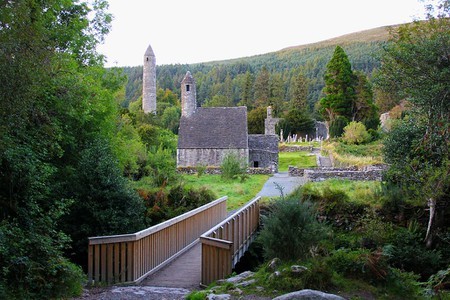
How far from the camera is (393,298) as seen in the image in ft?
23.8

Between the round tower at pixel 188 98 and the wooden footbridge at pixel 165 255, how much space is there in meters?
30.7

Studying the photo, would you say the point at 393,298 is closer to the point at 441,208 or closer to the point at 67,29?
the point at 441,208

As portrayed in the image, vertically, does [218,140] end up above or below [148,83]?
below

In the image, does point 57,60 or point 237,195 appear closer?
point 57,60

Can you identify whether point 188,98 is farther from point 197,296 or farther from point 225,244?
point 197,296

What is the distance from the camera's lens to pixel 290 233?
878 cm

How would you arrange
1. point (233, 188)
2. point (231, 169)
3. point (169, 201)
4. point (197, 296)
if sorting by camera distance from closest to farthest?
point (197, 296)
point (169, 201)
point (233, 188)
point (231, 169)

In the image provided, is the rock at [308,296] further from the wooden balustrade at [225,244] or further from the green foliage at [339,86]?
the green foliage at [339,86]

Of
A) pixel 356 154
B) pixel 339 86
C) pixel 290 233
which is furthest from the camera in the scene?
pixel 339 86

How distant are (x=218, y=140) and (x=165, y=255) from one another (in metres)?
28.6

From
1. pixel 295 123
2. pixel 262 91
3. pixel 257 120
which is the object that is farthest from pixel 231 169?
pixel 262 91

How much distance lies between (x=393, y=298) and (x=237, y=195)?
568 inches

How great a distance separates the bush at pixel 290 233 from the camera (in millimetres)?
8789

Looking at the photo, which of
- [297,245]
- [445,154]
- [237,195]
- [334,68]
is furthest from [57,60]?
[334,68]
